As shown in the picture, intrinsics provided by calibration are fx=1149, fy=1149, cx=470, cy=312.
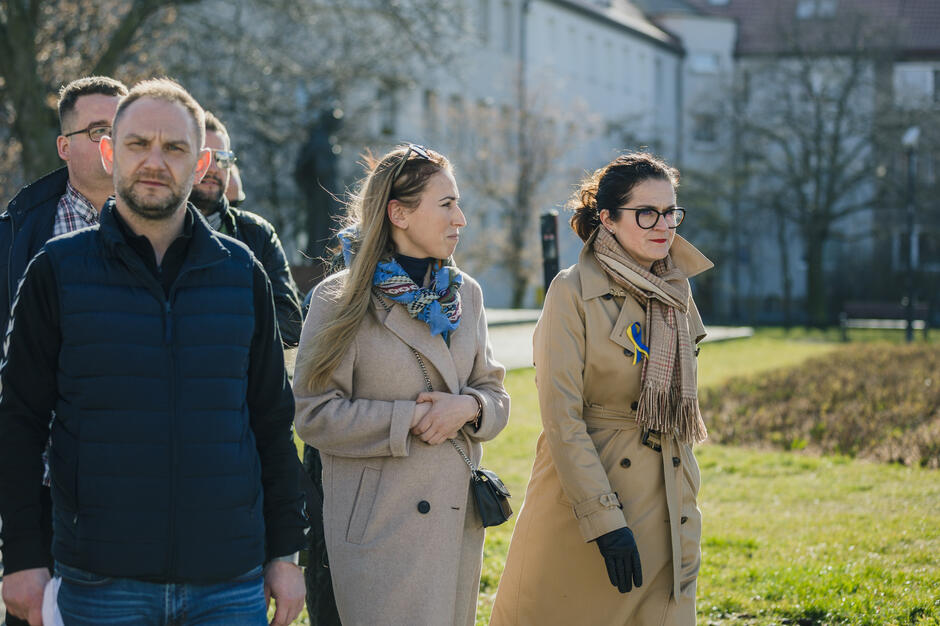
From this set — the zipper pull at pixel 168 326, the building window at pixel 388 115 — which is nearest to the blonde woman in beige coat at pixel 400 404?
the zipper pull at pixel 168 326

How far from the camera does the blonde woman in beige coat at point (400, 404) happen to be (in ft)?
12.7

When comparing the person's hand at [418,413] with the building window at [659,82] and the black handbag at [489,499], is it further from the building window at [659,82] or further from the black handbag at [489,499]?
the building window at [659,82]

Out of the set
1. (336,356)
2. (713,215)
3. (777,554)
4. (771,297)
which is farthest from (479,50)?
(336,356)

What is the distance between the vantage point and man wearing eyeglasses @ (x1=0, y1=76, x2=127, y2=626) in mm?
4129

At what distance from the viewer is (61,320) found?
2.94 meters

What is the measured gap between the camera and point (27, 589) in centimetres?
294

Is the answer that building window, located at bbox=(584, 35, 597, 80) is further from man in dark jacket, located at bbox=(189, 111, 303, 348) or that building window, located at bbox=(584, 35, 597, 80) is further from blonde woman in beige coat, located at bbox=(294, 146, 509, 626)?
blonde woman in beige coat, located at bbox=(294, 146, 509, 626)

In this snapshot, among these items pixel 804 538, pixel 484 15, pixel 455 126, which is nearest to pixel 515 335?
pixel 455 126

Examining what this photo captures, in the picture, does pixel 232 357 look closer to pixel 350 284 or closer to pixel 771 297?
pixel 350 284

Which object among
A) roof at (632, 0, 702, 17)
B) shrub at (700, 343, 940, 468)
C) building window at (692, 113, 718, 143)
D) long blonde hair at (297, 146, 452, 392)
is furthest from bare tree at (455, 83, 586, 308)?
long blonde hair at (297, 146, 452, 392)

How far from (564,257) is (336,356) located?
42085 millimetres

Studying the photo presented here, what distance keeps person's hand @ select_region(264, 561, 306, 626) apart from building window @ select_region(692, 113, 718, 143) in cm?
4810

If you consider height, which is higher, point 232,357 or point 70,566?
point 232,357

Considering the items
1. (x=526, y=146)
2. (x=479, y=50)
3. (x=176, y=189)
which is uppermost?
(x=479, y=50)
